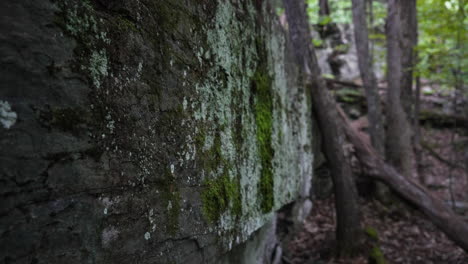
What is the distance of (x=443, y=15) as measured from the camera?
20.3 ft

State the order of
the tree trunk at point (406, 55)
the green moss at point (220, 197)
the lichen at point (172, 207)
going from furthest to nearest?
the tree trunk at point (406, 55) → the green moss at point (220, 197) → the lichen at point (172, 207)

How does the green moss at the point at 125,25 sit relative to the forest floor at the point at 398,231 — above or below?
above

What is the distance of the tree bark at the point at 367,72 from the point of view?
6406mm

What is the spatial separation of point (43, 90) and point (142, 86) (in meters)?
0.44

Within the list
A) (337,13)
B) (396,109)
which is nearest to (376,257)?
(396,109)

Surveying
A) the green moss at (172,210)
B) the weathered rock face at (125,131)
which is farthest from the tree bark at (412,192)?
the green moss at (172,210)

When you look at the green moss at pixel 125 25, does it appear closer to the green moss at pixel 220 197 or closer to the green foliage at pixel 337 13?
the green moss at pixel 220 197

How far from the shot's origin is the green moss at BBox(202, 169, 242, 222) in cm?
183

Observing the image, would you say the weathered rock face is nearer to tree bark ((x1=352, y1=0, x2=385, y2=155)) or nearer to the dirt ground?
the dirt ground

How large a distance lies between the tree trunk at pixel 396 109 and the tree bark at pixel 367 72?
0.74ft

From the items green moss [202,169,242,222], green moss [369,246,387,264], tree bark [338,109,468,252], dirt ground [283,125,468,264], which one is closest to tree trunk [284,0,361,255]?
green moss [369,246,387,264]

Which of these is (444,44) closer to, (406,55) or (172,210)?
(406,55)

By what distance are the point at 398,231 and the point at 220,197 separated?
5381 mm

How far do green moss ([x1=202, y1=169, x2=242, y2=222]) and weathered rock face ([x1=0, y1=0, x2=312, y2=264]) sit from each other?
0.01 meters
